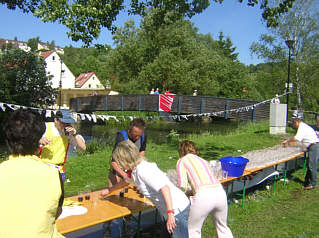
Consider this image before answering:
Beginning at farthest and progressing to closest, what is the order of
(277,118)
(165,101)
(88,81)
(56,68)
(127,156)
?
(88,81) < (56,68) < (165,101) < (277,118) < (127,156)

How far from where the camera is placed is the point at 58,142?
3.95 m

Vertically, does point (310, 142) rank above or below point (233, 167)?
above

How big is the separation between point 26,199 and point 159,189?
137cm

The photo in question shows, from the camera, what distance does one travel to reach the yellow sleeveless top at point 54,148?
152 inches

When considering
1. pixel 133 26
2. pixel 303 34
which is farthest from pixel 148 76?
pixel 303 34

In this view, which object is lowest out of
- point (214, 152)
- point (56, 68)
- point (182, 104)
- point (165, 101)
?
point (214, 152)

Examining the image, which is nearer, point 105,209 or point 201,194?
point 201,194

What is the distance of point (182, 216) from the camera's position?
3045 millimetres

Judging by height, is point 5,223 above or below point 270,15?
below

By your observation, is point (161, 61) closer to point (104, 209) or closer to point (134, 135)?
point (134, 135)

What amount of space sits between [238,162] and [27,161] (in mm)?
4000

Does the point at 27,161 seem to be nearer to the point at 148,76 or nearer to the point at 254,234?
the point at 254,234

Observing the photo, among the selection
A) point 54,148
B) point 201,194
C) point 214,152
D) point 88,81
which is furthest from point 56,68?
point 201,194

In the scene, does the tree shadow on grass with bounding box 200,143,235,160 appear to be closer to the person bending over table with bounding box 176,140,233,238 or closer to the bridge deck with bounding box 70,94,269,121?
the person bending over table with bounding box 176,140,233,238
